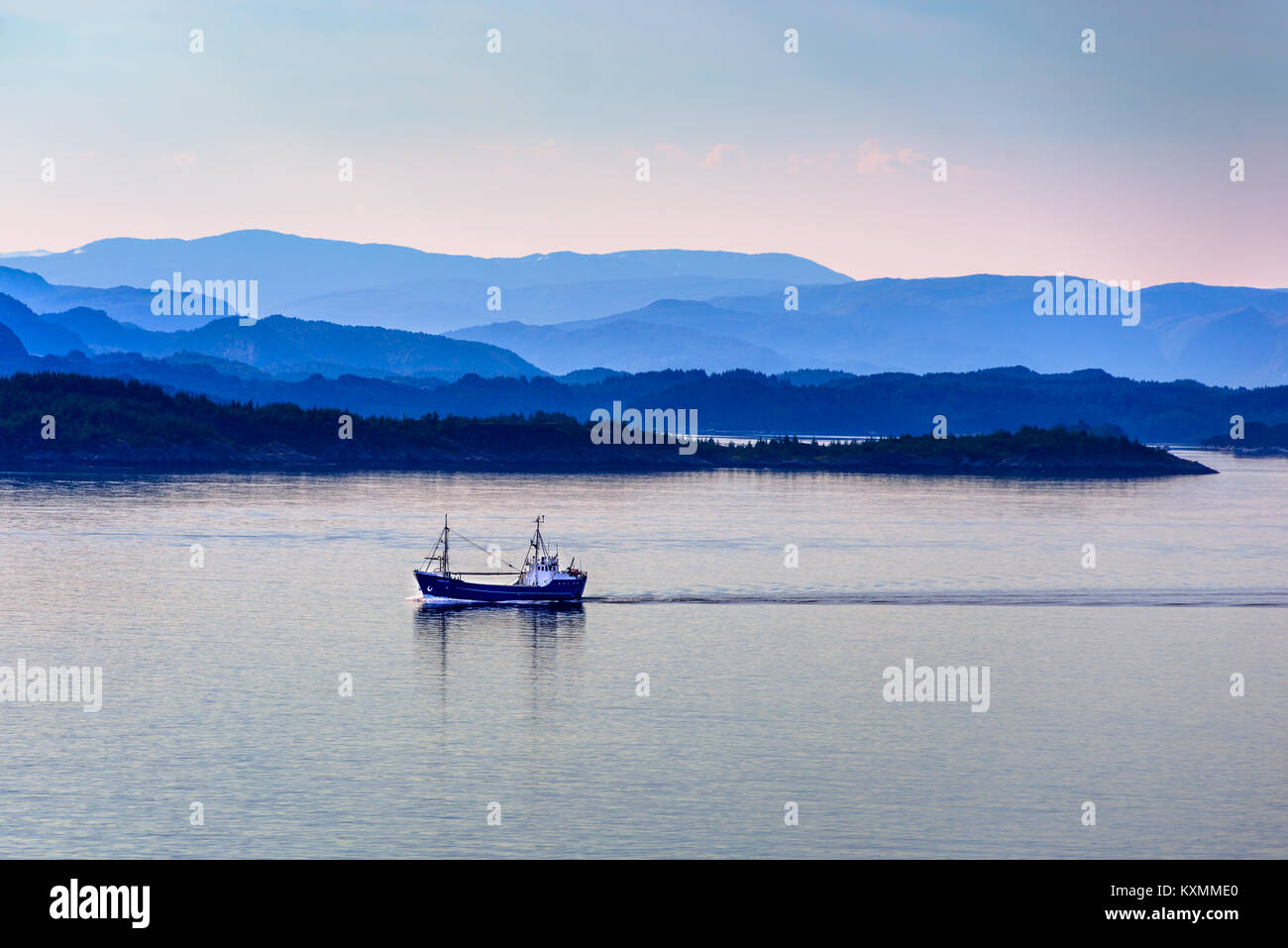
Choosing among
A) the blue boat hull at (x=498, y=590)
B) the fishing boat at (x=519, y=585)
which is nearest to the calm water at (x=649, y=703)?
the blue boat hull at (x=498, y=590)

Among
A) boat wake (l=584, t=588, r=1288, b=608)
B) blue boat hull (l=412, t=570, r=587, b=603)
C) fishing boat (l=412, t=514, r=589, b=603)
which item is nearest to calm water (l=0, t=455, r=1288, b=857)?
boat wake (l=584, t=588, r=1288, b=608)

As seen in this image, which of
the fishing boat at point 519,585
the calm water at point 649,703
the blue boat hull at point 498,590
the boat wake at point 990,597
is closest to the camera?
the calm water at point 649,703

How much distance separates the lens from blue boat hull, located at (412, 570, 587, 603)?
96.8 m

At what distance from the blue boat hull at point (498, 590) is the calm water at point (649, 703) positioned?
1.39m

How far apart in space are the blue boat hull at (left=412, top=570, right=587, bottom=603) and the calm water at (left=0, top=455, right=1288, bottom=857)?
4.55 feet

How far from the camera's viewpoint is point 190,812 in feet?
159

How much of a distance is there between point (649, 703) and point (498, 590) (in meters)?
33.3

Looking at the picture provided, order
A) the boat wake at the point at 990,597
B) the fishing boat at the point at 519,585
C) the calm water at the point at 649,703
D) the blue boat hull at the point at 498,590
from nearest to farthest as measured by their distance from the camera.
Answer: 1. the calm water at the point at 649,703
2. the blue boat hull at the point at 498,590
3. the fishing boat at the point at 519,585
4. the boat wake at the point at 990,597

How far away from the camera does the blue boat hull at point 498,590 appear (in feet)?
317

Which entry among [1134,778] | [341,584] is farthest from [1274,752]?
[341,584]

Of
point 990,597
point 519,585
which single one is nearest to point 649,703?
point 519,585

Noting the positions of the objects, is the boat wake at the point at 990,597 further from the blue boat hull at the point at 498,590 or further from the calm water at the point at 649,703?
the blue boat hull at the point at 498,590

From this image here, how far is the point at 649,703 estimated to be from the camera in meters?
67.6

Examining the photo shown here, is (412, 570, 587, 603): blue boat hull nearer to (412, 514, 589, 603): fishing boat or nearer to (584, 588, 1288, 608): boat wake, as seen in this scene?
(412, 514, 589, 603): fishing boat
